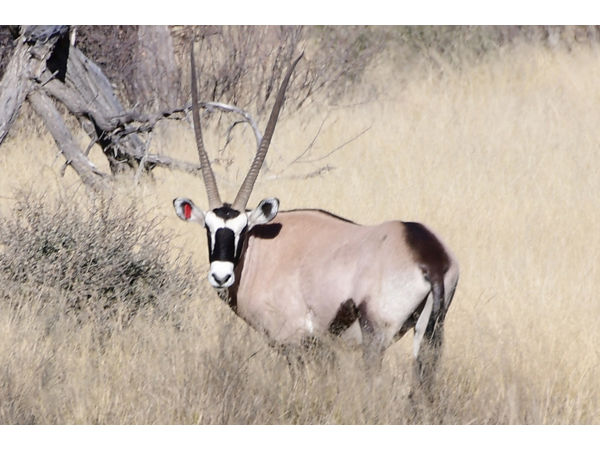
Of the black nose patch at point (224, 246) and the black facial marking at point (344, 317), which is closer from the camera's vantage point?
the black facial marking at point (344, 317)

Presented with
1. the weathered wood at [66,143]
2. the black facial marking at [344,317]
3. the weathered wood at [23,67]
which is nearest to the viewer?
the black facial marking at [344,317]

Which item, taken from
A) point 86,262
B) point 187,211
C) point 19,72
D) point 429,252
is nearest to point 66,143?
point 19,72

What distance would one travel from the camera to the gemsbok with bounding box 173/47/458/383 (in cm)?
503

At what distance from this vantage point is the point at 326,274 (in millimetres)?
5363

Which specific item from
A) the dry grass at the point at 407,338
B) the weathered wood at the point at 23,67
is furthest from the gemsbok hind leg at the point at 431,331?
the weathered wood at the point at 23,67

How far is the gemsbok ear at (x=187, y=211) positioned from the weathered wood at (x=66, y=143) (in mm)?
2728

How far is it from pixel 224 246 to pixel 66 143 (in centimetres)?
360

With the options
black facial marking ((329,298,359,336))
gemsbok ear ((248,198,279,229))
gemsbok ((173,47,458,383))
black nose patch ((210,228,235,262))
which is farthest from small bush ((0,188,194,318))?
black facial marking ((329,298,359,336))

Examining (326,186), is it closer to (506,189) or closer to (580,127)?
(506,189)

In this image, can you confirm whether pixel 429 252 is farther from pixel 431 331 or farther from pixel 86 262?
pixel 86 262

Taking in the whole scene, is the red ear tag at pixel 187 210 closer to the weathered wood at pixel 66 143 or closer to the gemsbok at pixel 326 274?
the gemsbok at pixel 326 274

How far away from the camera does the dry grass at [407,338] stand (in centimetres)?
533

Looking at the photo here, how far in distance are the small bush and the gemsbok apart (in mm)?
1007
